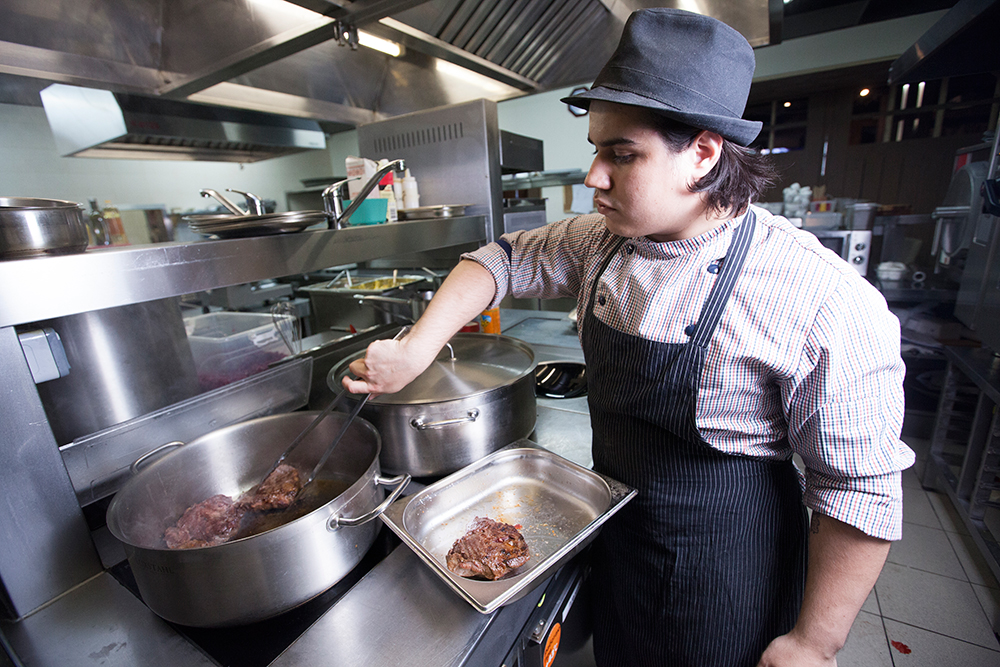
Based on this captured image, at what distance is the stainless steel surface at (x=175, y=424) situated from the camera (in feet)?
2.99

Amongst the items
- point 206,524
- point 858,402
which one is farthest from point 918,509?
point 206,524

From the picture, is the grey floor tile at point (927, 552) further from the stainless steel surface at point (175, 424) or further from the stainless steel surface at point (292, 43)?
the stainless steel surface at point (175, 424)

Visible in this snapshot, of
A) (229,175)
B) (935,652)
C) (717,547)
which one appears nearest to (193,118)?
(717,547)

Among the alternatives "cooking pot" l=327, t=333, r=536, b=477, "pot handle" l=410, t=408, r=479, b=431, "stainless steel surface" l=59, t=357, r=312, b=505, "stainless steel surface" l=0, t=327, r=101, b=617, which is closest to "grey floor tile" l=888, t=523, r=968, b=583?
"cooking pot" l=327, t=333, r=536, b=477

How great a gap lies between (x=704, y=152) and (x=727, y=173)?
0.07 m

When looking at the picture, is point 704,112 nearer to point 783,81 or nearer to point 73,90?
point 73,90

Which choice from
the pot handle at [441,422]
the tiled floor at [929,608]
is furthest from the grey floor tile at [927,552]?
the pot handle at [441,422]

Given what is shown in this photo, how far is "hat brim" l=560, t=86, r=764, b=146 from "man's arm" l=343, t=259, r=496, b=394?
517 millimetres

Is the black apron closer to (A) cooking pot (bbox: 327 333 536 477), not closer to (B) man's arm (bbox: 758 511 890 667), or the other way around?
(B) man's arm (bbox: 758 511 890 667)

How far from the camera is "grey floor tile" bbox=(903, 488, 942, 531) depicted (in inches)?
100

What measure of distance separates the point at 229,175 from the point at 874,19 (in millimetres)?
7825

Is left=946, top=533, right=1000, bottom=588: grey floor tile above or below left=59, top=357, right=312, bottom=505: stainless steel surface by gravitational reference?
below

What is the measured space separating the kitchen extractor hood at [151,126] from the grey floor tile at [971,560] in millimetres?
4629

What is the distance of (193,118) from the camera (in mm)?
2697
